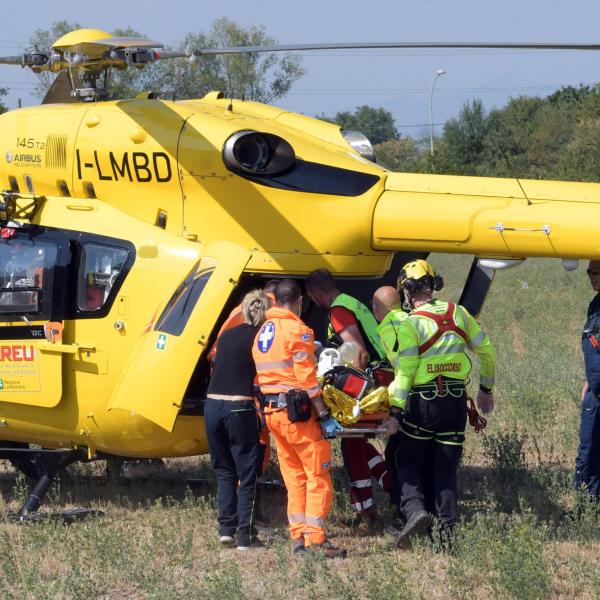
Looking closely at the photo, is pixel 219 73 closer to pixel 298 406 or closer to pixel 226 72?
pixel 226 72

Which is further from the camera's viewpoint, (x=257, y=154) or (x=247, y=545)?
(x=257, y=154)

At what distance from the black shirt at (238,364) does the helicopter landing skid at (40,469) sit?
184cm

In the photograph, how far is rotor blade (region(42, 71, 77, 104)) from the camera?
9273 mm

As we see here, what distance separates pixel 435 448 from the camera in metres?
7.69

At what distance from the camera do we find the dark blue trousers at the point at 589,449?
26.9 feet

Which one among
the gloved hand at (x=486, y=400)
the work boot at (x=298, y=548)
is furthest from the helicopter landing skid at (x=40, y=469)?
the gloved hand at (x=486, y=400)

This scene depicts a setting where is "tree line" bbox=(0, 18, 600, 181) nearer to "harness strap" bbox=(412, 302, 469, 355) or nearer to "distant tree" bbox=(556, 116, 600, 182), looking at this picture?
"distant tree" bbox=(556, 116, 600, 182)

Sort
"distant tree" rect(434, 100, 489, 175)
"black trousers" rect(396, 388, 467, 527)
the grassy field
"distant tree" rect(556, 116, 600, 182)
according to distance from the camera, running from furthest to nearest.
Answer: "distant tree" rect(434, 100, 489, 175)
"distant tree" rect(556, 116, 600, 182)
"black trousers" rect(396, 388, 467, 527)
the grassy field

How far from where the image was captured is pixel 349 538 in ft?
26.5

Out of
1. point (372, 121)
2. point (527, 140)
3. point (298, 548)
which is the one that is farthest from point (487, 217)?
point (372, 121)

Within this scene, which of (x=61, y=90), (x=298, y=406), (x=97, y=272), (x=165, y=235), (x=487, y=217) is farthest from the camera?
(x=61, y=90)

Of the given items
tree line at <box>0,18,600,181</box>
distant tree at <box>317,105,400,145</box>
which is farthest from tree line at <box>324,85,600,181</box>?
distant tree at <box>317,105,400,145</box>

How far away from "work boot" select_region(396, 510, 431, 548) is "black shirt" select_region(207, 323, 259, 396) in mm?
1398

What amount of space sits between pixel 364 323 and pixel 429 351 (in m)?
0.80
